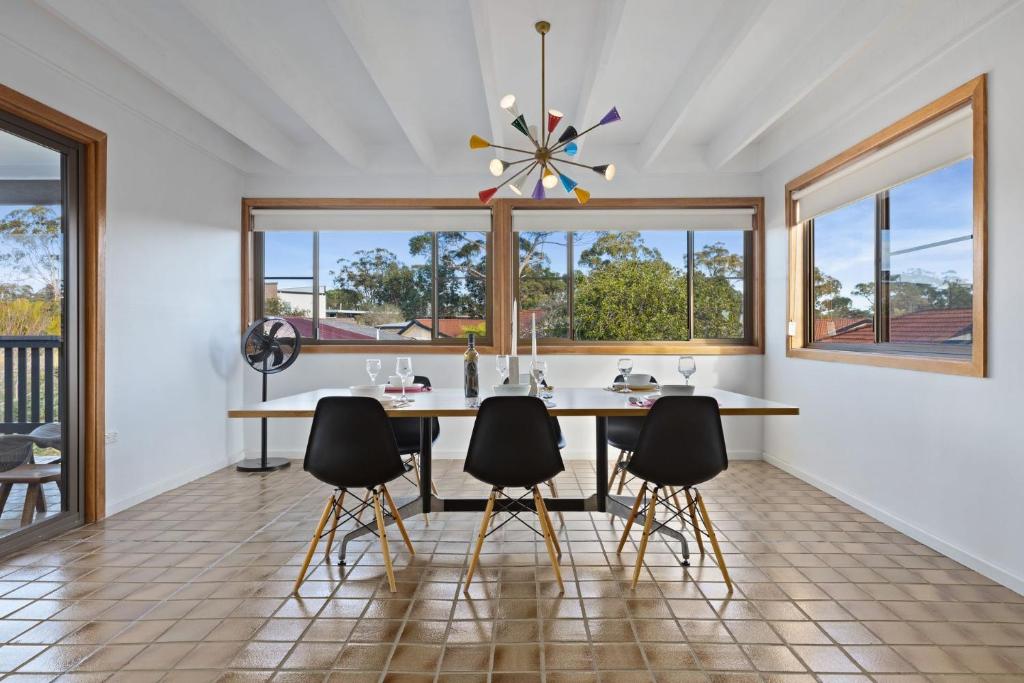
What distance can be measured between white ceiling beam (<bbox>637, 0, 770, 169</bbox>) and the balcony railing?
12.9 ft

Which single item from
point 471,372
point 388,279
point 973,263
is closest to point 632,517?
point 471,372

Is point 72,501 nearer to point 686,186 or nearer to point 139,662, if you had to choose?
point 139,662

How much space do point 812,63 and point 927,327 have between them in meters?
1.62

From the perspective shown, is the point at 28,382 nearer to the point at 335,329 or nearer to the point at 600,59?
the point at 335,329

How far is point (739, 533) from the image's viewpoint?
3.15 m

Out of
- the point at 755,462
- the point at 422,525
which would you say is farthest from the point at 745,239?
the point at 422,525

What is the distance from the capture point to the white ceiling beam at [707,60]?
271 centimetres

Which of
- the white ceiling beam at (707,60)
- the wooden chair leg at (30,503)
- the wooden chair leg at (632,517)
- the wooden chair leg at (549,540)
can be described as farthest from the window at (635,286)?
the wooden chair leg at (30,503)

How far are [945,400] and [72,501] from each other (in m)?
4.77

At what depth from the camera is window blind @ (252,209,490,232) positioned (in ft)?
16.6

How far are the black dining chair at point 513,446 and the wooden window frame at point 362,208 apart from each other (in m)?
2.67

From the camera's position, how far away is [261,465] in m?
A: 4.66

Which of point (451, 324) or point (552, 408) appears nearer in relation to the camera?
point (552, 408)

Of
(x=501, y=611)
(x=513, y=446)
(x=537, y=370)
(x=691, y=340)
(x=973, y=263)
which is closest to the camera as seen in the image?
(x=501, y=611)
